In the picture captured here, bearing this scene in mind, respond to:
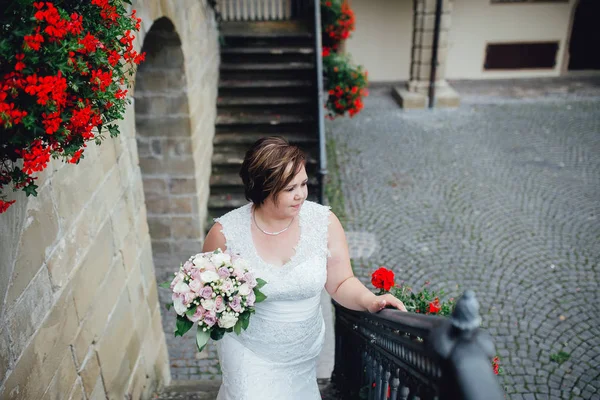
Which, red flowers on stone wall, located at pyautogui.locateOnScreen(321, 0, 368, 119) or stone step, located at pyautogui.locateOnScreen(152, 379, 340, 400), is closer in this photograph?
stone step, located at pyautogui.locateOnScreen(152, 379, 340, 400)

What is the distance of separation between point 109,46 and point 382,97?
11.9 metres

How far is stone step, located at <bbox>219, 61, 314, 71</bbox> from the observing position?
27.4 ft

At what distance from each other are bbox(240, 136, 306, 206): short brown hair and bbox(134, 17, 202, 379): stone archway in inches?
118

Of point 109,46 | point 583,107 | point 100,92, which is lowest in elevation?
point 583,107

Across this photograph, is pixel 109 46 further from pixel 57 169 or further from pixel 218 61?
pixel 218 61

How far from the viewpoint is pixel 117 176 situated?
3492mm

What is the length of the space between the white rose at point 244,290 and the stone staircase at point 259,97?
452 cm

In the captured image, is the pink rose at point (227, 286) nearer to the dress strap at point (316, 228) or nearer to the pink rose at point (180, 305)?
the pink rose at point (180, 305)

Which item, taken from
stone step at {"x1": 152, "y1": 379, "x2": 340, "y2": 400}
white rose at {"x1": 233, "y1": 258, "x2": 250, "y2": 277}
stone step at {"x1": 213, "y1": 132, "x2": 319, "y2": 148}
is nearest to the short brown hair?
white rose at {"x1": 233, "y1": 258, "x2": 250, "y2": 277}

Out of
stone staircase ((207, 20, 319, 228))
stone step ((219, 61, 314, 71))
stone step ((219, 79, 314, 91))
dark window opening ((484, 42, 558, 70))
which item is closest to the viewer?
stone staircase ((207, 20, 319, 228))

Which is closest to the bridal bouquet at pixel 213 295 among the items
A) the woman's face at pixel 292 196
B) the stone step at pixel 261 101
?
the woman's face at pixel 292 196

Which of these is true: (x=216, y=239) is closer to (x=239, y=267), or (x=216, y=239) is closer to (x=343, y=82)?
(x=239, y=267)

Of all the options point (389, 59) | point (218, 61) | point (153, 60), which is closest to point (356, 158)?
point (218, 61)

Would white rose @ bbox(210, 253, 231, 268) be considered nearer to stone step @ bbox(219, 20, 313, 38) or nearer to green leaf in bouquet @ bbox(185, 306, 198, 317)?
green leaf in bouquet @ bbox(185, 306, 198, 317)
